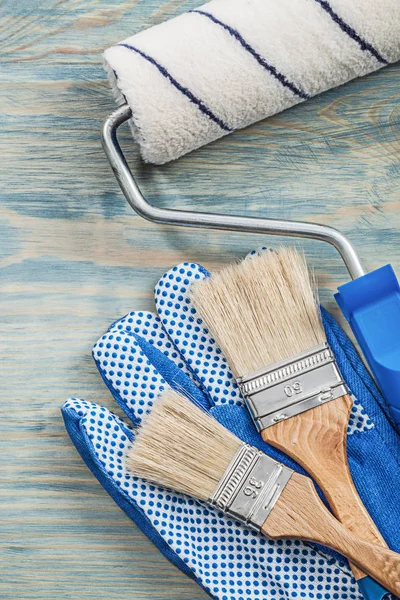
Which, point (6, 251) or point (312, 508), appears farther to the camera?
point (6, 251)

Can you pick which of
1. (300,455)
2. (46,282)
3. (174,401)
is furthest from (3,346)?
(300,455)

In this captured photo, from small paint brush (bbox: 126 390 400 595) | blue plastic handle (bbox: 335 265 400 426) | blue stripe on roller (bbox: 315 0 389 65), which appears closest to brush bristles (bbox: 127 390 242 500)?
small paint brush (bbox: 126 390 400 595)

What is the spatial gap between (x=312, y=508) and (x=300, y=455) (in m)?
0.05

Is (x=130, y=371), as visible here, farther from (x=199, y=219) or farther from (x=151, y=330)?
(x=199, y=219)

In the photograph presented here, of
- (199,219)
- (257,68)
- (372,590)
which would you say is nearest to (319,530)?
(372,590)

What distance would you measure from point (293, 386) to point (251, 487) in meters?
0.09

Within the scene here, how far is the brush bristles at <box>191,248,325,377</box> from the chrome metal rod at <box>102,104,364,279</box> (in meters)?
0.03

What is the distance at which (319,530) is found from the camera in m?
0.61

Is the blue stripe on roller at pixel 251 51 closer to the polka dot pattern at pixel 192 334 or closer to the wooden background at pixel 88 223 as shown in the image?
the wooden background at pixel 88 223

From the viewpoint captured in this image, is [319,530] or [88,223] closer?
[319,530]

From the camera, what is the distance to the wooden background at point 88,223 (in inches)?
27.5

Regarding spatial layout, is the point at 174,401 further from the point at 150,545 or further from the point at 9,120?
the point at 9,120

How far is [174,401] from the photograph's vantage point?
65 centimetres

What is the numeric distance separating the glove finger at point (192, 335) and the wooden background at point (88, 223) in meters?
0.03
